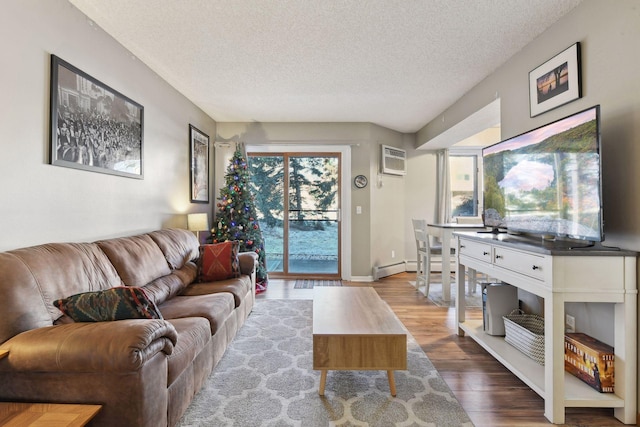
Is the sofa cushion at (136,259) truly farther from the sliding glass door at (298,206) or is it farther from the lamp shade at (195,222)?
the sliding glass door at (298,206)

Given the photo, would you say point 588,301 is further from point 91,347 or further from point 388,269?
point 388,269

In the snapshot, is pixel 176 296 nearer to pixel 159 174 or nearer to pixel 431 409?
pixel 159 174

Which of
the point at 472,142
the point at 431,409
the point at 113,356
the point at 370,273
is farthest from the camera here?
the point at 472,142

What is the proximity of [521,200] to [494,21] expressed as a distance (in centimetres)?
139

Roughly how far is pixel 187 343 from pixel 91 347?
59cm

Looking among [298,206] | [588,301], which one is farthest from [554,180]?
[298,206]

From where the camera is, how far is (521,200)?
2510mm

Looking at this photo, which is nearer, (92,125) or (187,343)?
(187,343)

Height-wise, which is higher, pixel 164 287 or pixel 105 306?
pixel 105 306

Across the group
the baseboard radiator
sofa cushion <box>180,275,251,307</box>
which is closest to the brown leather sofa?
sofa cushion <box>180,275,251,307</box>

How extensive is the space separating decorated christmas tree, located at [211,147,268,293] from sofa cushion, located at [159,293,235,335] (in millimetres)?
2016

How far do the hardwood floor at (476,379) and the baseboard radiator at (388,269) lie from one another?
1404mm

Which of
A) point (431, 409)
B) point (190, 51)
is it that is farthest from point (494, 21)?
point (431, 409)

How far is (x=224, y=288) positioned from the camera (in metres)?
3.03
